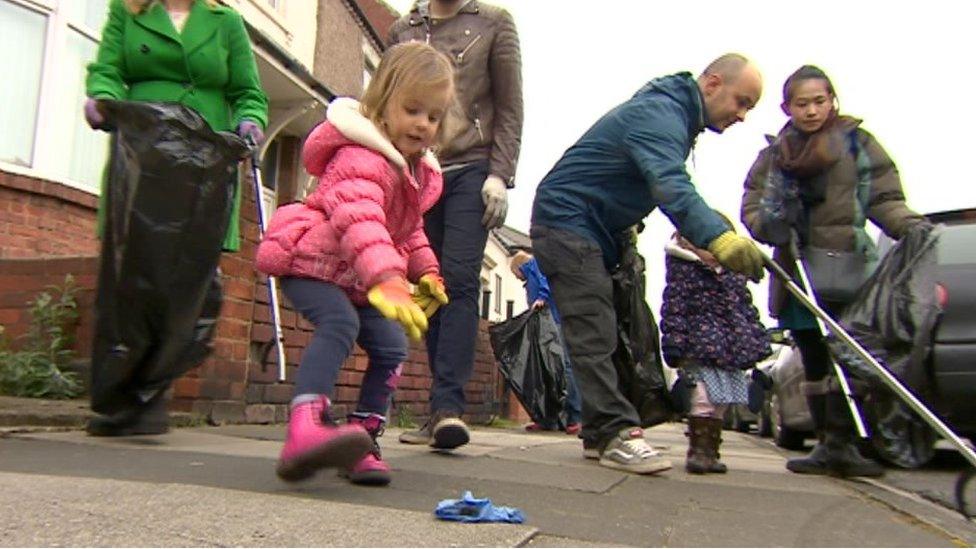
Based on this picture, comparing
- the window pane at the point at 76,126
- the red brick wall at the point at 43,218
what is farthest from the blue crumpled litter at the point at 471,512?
the window pane at the point at 76,126

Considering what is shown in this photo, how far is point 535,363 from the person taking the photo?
754 centimetres

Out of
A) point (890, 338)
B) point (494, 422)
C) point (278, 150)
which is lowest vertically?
point (494, 422)

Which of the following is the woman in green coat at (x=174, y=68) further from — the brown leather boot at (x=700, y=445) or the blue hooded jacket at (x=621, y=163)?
the brown leather boot at (x=700, y=445)

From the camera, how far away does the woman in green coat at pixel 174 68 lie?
11.9 feet

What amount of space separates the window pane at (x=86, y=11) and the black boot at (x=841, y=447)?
6.90m

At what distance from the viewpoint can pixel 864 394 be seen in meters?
3.43

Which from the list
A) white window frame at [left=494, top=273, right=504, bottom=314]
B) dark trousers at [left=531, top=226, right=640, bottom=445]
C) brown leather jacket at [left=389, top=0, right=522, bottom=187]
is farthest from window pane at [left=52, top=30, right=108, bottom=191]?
white window frame at [left=494, top=273, right=504, bottom=314]

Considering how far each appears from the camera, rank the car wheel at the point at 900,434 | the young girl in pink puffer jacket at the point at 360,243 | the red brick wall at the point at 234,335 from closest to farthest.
Answer: the young girl in pink puffer jacket at the point at 360,243 < the car wheel at the point at 900,434 < the red brick wall at the point at 234,335

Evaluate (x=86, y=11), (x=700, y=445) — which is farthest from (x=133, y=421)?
(x=86, y=11)

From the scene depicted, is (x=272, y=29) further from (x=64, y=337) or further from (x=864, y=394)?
(x=864, y=394)

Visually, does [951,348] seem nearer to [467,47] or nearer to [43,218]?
[467,47]

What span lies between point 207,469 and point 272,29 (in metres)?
11.7

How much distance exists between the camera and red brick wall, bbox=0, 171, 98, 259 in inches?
274

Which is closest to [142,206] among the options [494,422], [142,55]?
[142,55]
